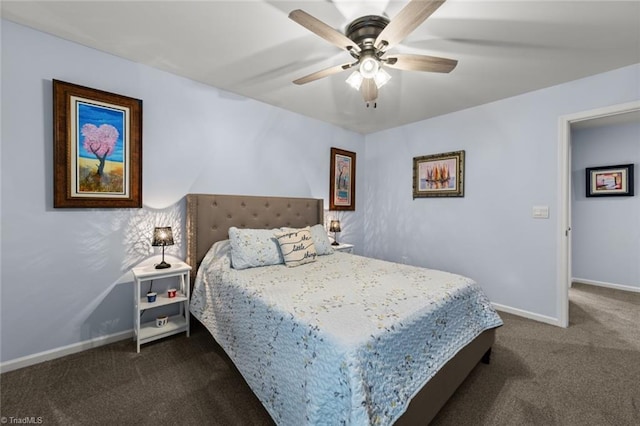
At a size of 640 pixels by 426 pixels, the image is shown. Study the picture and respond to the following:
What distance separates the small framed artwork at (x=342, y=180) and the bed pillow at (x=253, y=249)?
168 cm

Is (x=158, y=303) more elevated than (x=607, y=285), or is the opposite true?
(x=158, y=303)

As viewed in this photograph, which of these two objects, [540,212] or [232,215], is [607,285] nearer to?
[540,212]

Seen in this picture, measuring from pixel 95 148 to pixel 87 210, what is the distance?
513 millimetres

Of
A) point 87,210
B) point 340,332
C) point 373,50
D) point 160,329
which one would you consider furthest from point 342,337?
point 87,210

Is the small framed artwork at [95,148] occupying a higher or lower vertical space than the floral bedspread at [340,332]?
higher

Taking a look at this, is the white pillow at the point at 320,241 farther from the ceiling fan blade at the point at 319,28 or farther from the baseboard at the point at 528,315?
the baseboard at the point at 528,315

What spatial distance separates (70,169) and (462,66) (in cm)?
338

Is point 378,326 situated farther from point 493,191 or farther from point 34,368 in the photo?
point 493,191

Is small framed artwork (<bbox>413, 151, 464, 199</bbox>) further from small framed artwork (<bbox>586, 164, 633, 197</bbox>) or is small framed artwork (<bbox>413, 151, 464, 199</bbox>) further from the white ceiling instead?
small framed artwork (<bbox>586, 164, 633, 197</bbox>)

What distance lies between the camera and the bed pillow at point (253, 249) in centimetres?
238

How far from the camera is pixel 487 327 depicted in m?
1.95

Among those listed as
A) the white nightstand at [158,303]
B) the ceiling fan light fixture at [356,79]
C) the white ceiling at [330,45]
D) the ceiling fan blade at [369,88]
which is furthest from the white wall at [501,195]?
the white nightstand at [158,303]

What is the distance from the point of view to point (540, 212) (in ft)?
9.43

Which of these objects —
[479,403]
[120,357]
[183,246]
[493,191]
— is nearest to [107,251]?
[183,246]
